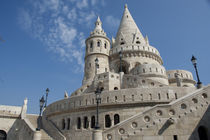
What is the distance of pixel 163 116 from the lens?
390 inches

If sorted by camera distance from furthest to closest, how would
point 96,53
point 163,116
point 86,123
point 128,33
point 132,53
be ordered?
point 128,33 < point 96,53 < point 132,53 < point 86,123 < point 163,116

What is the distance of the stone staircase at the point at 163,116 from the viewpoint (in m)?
9.84

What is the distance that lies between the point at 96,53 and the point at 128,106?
16.1 meters

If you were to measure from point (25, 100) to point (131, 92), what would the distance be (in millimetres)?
17376

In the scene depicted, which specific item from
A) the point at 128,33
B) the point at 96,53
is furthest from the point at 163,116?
the point at 128,33

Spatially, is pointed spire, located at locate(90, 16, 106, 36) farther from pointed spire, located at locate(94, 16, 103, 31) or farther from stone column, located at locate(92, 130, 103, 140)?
stone column, located at locate(92, 130, 103, 140)

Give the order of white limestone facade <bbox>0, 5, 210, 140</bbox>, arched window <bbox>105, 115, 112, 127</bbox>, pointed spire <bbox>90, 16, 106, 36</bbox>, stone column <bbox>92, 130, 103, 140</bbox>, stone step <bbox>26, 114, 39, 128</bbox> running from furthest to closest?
1. pointed spire <bbox>90, 16, 106, 36</bbox>
2. stone step <bbox>26, 114, 39, 128</bbox>
3. arched window <bbox>105, 115, 112, 127</bbox>
4. stone column <bbox>92, 130, 103, 140</bbox>
5. white limestone facade <bbox>0, 5, 210, 140</bbox>

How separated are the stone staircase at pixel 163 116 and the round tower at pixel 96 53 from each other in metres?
18.2

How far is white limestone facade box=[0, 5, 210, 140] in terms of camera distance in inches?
387

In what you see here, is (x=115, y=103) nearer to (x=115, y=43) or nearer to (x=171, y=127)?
(x=171, y=127)

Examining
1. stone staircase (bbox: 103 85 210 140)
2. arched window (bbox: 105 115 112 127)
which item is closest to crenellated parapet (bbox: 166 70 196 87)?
arched window (bbox: 105 115 112 127)

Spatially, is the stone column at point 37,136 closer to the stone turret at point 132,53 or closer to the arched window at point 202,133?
the arched window at point 202,133

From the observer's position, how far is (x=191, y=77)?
27344mm

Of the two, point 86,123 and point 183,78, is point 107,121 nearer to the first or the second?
point 86,123
